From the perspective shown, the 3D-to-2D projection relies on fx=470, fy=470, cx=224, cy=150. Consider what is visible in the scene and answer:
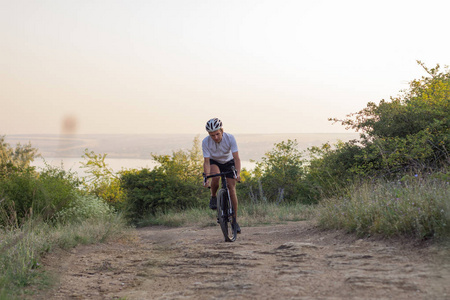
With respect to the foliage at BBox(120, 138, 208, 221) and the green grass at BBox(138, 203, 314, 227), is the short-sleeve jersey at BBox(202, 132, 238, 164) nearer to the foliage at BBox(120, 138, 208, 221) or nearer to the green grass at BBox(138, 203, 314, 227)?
the green grass at BBox(138, 203, 314, 227)

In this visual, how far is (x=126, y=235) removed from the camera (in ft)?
35.2

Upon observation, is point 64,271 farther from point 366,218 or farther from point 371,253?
point 366,218

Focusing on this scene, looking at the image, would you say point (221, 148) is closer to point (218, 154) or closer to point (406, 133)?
point (218, 154)

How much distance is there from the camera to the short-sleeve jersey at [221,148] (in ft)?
28.6

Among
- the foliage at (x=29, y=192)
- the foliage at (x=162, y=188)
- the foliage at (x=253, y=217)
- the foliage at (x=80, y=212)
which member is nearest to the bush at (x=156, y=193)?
the foliage at (x=162, y=188)

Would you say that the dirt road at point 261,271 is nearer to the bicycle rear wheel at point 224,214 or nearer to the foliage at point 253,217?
the bicycle rear wheel at point 224,214

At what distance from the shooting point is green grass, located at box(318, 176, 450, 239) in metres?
6.43

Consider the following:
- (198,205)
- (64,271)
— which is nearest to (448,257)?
(64,271)

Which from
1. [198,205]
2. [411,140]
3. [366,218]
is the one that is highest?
[411,140]

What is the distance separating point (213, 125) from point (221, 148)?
0.57 meters

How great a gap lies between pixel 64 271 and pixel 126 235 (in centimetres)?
396

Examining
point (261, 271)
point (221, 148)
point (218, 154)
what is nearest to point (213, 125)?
point (221, 148)

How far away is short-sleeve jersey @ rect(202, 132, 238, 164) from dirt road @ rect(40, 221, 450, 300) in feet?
5.27

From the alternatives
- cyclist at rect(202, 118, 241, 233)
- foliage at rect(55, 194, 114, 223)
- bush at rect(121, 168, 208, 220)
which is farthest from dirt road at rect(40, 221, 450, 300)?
bush at rect(121, 168, 208, 220)
